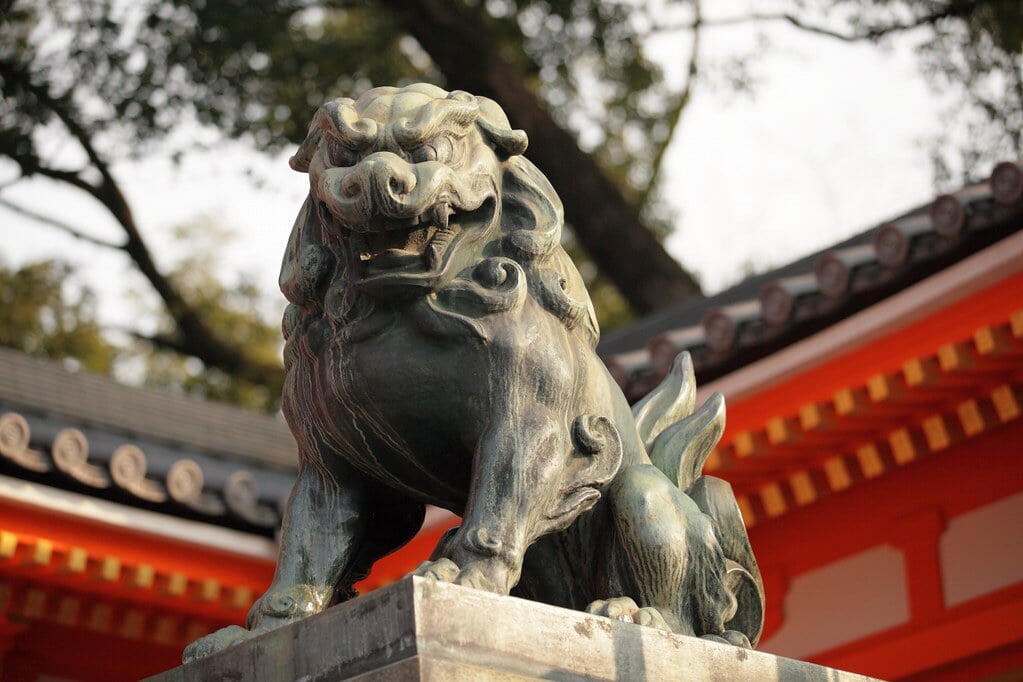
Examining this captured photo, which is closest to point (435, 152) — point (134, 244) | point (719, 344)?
point (719, 344)

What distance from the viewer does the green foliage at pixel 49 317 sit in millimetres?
12125

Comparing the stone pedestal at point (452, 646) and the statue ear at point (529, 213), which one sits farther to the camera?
the statue ear at point (529, 213)

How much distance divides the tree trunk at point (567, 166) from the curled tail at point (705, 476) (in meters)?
8.08

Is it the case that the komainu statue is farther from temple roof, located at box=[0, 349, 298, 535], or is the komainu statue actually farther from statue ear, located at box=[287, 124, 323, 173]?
temple roof, located at box=[0, 349, 298, 535]

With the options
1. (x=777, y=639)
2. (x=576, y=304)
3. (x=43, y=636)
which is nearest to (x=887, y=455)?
(x=777, y=639)

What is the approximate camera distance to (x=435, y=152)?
2.48 metres

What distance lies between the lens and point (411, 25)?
36.5 feet

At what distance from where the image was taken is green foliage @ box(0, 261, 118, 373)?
12125mm

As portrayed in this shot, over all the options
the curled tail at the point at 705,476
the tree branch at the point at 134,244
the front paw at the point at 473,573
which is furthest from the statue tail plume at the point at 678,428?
the tree branch at the point at 134,244

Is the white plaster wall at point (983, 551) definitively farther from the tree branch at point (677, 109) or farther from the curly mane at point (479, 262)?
the tree branch at point (677, 109)

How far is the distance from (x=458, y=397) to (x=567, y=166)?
8.80m

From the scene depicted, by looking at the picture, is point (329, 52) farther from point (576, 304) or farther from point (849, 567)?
point (576, 304)

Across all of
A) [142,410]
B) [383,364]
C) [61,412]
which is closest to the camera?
[383,364]

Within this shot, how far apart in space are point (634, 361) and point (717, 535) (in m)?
3.62
